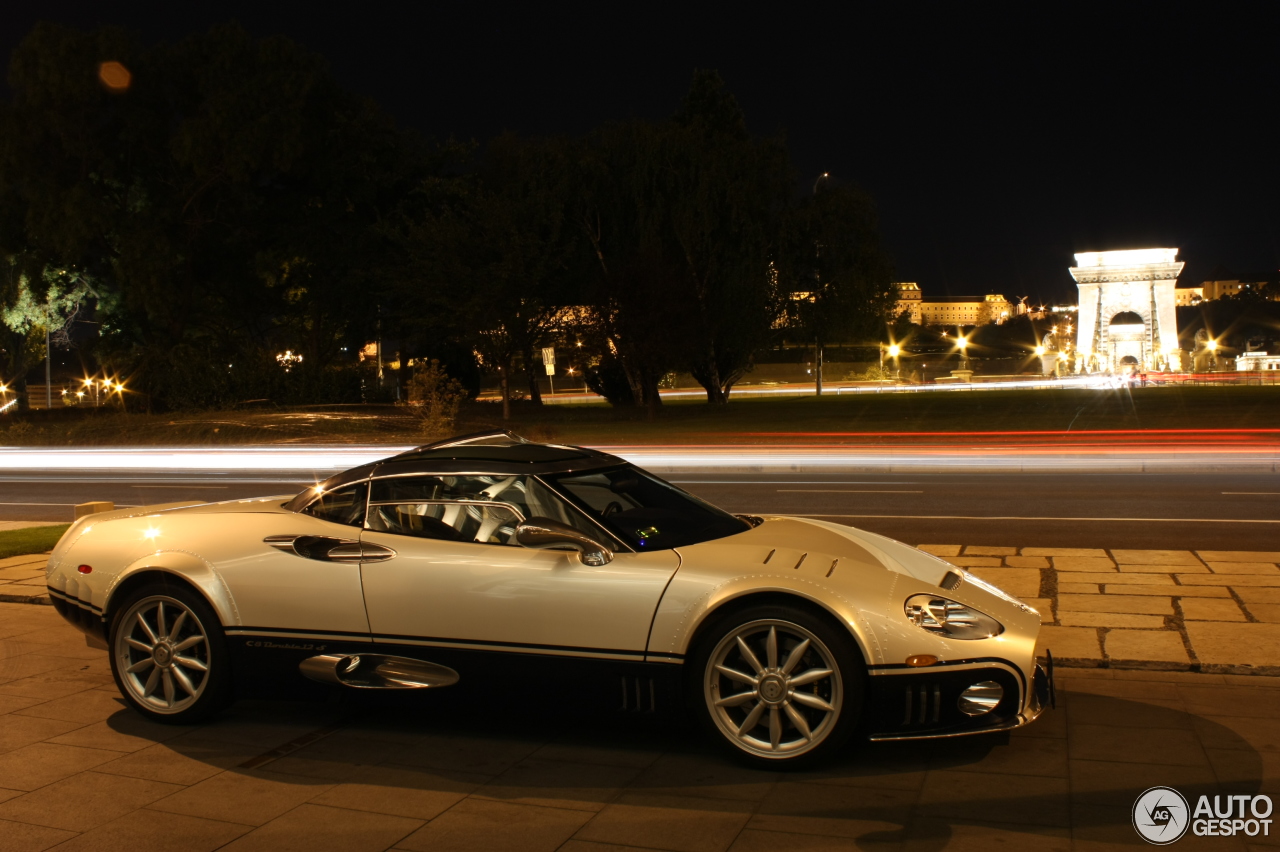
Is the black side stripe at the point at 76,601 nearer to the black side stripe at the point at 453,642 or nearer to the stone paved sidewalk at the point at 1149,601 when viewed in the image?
→ the black side stripe at the point at 453,642

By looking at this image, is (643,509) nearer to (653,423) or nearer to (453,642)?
(453,642)

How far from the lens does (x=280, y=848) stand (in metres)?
4.02

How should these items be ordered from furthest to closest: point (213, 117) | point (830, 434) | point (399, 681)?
point (213, 117)
point (830, 434)
point (399, 681)

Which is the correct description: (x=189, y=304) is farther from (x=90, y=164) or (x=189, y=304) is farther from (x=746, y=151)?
(x=746, y=151)

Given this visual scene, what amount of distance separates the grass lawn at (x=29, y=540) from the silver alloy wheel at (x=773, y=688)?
8413 millimetres

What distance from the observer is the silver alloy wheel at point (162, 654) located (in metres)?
5.49

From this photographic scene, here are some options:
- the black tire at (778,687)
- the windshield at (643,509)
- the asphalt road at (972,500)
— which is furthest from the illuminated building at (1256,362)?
the black tire at (778,687)

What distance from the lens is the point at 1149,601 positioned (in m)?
7.57

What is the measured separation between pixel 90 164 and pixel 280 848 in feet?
139

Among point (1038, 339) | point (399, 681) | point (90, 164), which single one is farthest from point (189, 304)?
point (1038, 339)

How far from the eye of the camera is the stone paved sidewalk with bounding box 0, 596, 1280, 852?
4062mm

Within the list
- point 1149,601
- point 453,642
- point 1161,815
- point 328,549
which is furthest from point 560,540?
point 1149,601

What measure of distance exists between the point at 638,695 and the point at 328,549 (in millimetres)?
1706

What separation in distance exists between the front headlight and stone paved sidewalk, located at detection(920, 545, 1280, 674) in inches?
68.4
